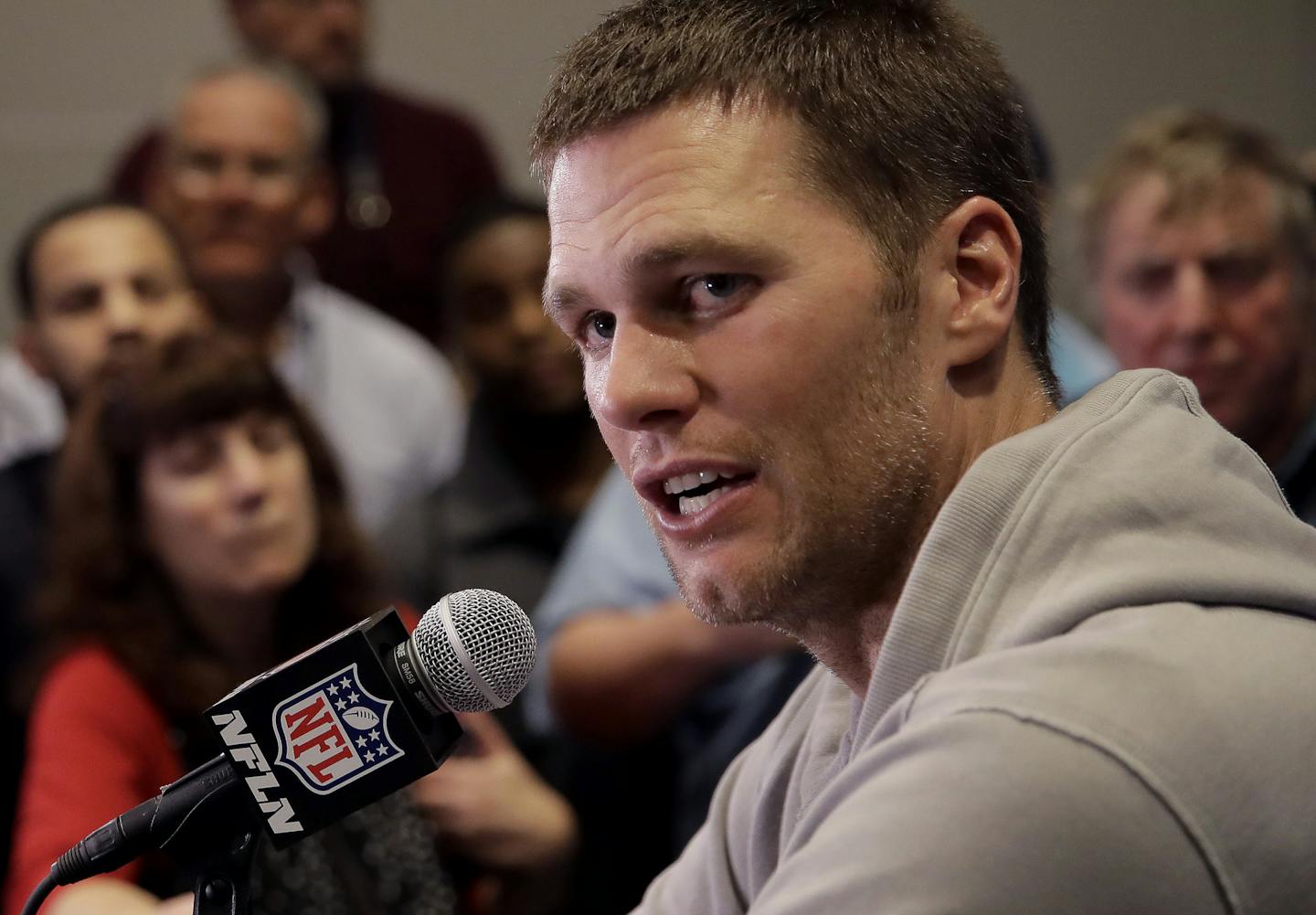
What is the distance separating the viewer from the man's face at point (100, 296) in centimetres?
335

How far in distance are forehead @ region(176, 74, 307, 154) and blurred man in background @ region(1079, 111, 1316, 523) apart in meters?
1.88

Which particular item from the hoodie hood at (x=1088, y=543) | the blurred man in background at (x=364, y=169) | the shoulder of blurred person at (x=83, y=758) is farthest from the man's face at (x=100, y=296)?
the hoodie hood at (x=1088, y=543)

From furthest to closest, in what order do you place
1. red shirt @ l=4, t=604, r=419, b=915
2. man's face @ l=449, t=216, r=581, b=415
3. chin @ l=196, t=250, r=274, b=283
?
chin @ l=196, t=250, r=274, b=283 < man's face @ l=449, t=216, r=581, b=415 < red shirt @ l=4, t=604, r=419, b=915

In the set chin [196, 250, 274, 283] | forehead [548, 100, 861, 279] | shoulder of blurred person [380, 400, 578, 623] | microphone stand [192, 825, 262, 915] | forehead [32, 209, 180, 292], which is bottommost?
shoulder of blurred person [380, 400, 578, 623]

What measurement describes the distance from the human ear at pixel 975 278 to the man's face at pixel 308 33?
3.28 meters

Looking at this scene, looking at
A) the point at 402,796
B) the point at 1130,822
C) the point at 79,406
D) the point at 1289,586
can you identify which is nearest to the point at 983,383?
the point at 1289,586

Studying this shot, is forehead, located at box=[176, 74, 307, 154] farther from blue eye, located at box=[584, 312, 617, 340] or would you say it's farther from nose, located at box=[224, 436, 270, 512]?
blue eye, located at box=[584, 312, 617, 340]

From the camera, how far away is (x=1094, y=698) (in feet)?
3.33

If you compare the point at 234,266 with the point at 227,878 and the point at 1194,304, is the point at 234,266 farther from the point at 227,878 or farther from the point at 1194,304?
the point at 227,878

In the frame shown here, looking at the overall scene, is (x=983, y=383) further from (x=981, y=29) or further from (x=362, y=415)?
(x=362, y=415)

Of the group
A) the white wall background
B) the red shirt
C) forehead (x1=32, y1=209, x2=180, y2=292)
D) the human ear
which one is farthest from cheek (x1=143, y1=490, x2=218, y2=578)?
the white wall background

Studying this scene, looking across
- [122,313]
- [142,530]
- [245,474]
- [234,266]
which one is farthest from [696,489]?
[234,266]

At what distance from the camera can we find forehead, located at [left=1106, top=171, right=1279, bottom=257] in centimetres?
300

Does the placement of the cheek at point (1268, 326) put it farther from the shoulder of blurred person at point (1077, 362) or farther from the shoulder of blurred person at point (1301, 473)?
the shoulder of blurred person at point (1077, 362)
